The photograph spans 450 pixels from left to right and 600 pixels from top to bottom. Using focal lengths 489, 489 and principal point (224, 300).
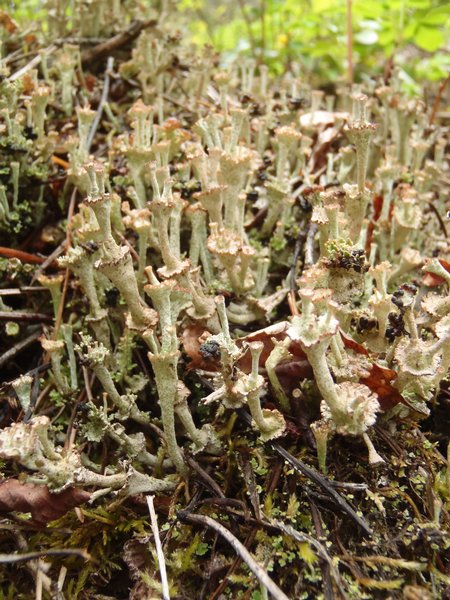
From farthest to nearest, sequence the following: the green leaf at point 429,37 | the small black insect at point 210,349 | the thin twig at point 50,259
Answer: the green leaf at point 429,37
the thin twig at point 50,259
the small black insect at point 210,349

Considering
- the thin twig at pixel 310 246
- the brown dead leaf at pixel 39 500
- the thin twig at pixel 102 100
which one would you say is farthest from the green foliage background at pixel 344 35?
the brown dead leaf at pixel 39 500

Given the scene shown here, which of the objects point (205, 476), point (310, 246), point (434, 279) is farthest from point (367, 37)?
point (205, 476)

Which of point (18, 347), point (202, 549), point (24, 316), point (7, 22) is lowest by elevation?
point (202, 549)

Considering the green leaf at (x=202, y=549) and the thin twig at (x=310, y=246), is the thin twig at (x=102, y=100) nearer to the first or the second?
the thin twig at (x=310, y=246)

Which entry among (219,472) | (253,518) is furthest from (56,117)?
(253,518)

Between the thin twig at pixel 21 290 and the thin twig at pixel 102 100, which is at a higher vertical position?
the thin twig at pixel 102 100

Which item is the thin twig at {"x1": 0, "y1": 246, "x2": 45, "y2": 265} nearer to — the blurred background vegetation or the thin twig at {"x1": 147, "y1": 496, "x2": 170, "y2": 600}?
the thin twig at {"x1": 147, "y1": 496, "x2": 170, "y2": 600}

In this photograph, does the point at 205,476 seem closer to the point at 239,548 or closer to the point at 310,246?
the point at 239,548
